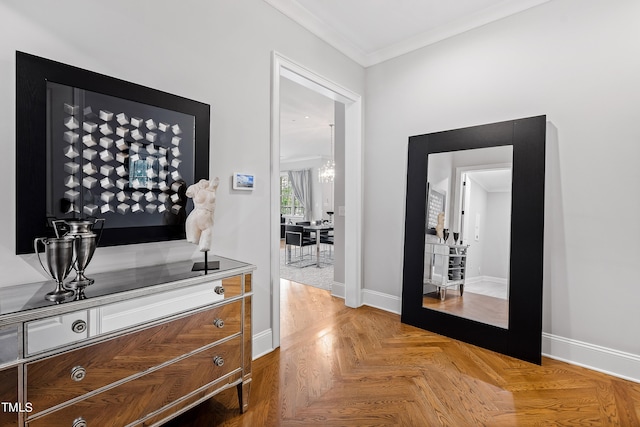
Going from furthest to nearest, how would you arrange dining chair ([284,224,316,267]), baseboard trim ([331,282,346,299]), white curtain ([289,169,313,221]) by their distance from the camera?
white curtain ([289,169,313,221]), dining chair ([284,224,316,267]), baseboard trim ([331,282,346,299])

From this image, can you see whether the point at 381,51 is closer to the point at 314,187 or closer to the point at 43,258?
the point at 43,258

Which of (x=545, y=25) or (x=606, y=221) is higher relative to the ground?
(x=545, y=25)

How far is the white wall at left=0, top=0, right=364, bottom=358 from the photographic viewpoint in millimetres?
1403

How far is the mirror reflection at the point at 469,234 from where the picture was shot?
2613mm

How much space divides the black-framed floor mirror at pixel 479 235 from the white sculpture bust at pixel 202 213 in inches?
82.1

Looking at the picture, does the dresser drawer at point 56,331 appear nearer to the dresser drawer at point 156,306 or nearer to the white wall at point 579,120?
the dresser drawer at point 156,306

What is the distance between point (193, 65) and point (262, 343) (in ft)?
6.86

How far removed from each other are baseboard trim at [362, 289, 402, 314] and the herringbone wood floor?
0.61 meters

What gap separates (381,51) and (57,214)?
3315 mm

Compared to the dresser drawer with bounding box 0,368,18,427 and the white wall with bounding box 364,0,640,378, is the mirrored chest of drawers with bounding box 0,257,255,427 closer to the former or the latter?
the dresser drawer with bounding box 0,368,18,427

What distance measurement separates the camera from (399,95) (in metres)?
3.38

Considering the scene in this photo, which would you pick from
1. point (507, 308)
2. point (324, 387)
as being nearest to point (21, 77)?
point (324, 387)

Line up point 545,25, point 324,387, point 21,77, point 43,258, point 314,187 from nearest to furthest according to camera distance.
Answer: point 21,77
point 43,258
point 324,387
point 545,25
point 314,187

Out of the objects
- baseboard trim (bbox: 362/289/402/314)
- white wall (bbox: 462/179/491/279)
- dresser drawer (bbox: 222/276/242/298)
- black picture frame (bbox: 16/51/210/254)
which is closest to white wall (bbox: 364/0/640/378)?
white wall (bbox: 462/179/491/279)
